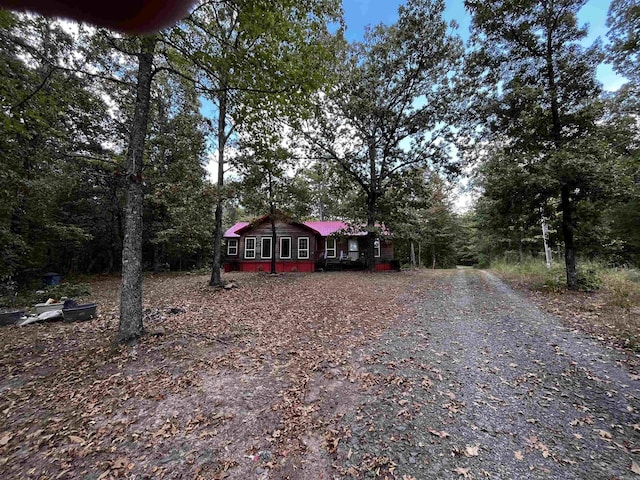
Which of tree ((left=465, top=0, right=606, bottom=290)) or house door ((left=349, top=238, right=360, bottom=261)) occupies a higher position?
tree ((left=465, top=0, right=606, bottom=290))

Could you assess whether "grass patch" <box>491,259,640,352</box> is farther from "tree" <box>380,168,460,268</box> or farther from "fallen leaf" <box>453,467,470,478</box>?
"tree" <box>380,168,460,268</box>

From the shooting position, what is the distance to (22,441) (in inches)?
113

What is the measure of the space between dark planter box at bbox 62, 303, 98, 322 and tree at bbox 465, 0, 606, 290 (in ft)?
44.2

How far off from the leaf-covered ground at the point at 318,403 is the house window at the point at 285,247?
1498cm

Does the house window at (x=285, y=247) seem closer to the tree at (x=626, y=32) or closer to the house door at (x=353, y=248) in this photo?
the house door at (x=353, y=248)

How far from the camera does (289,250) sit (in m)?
21.3

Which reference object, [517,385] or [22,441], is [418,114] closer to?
[517,385]

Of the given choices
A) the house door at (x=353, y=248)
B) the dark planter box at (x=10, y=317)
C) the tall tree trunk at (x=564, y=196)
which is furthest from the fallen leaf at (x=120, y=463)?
the house door at (x=353, y=248)

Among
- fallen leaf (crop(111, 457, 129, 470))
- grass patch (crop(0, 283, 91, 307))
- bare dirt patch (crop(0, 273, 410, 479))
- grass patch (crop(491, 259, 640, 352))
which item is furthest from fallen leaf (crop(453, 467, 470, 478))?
grass patch (crop(0, 283, 91, 307))

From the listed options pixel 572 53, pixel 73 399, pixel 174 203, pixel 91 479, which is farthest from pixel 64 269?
pixel 572 53

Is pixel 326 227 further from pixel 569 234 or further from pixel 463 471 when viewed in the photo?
pixel 463 471

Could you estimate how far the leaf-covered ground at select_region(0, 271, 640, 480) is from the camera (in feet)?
8.57

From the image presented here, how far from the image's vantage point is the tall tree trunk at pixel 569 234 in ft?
31.2

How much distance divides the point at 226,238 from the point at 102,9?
22.2 m
